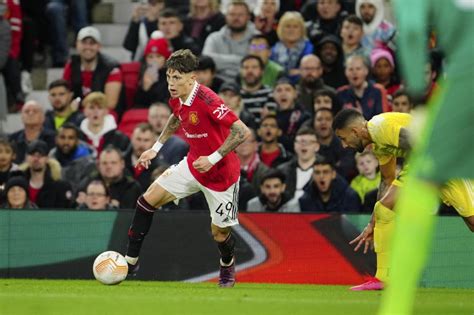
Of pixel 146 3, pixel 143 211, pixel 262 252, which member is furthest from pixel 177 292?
pixel 146 3

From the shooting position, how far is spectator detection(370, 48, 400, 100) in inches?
713

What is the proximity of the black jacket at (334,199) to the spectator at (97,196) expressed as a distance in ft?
8.11

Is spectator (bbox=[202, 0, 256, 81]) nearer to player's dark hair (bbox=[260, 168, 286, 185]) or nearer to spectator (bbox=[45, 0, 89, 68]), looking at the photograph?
spectator (bbox=[45, 0, 89, 68])

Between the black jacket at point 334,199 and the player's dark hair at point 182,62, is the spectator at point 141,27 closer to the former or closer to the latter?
the black jacket at point 334,199

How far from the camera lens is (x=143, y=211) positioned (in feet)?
42.7

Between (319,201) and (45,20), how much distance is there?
6.85 meters

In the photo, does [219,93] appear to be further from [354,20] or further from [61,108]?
[61,108]

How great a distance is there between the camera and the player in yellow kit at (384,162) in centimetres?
1148

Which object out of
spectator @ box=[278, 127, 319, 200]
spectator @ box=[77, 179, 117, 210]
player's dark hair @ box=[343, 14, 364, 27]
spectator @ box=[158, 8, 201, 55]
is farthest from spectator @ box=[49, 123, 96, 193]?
player's dark hair @ box=[343, 14, 364, 27]

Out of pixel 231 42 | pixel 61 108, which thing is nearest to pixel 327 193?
pixel 231 42

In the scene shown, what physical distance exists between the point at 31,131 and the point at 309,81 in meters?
4.02

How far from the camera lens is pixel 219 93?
17578mm

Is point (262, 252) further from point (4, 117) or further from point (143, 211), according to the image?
point (4, 117)

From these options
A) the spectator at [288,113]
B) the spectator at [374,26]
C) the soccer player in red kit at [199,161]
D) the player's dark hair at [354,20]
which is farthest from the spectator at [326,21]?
the soccer player in red kit at [199,161]
